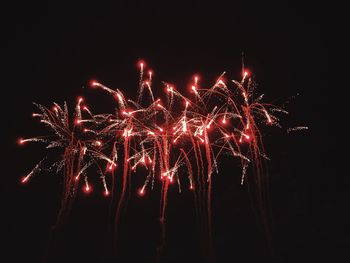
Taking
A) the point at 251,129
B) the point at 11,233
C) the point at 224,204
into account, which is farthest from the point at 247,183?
the point at 11,233

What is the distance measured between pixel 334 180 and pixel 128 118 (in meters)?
5.55

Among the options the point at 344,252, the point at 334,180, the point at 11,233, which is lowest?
the point at 344,252

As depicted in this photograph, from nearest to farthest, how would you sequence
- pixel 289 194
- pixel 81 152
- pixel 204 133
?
pixel 204 133, pixel 81 152, pixel 289 194

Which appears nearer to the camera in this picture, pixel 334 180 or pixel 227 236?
pixel 227 236

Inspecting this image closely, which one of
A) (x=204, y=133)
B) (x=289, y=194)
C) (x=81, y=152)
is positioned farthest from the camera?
(x=289, y=194)

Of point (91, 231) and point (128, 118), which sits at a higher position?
point (128, 118)

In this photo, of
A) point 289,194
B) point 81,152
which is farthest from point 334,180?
point 81,152

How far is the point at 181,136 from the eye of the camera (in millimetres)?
9609

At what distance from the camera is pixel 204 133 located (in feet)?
30.1

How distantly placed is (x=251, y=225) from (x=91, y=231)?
391cm

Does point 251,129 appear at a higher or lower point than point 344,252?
higher

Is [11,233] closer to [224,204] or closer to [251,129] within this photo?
[224,204]

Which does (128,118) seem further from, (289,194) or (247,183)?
(289,194)

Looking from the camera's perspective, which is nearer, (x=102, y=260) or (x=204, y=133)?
(x=204, y=133)
